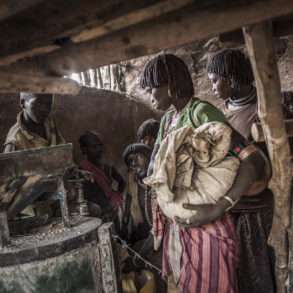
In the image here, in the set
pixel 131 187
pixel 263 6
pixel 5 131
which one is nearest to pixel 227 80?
pixel 263 6

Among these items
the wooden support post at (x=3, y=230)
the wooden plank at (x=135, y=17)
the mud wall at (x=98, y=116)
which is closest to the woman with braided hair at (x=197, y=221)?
the wooden plank at (x=135, y=17)

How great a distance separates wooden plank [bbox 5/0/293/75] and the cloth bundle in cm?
51

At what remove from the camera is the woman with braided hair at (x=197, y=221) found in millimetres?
1957

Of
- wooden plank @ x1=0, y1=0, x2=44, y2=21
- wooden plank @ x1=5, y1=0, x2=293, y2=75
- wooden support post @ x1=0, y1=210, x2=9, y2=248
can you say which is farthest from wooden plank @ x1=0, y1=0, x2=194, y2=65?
wooden support post @ x1=0, y1=210, x2=9, y2=248

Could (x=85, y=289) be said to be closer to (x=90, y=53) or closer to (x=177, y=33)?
(x=90, y=53)

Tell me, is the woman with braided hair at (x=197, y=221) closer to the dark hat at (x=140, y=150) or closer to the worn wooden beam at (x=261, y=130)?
the worn wooden beam at (x=261, y=130)

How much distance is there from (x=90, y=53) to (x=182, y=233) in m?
1.16

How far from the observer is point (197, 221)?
1.97 m

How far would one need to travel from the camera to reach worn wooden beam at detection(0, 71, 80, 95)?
2.05 metres

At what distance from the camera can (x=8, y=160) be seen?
2.15 metres

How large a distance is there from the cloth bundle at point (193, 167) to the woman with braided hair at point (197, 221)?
0.05 meters

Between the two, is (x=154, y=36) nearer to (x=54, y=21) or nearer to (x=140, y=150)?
(x=54, y=21)

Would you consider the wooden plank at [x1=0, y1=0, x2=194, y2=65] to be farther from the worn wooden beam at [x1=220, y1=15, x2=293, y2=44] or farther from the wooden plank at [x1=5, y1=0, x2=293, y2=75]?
the worn wooden beam at [x1=220, y1=15, x2=293, y2=44]

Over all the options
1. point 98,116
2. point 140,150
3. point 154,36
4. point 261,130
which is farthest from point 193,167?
point 98,116
